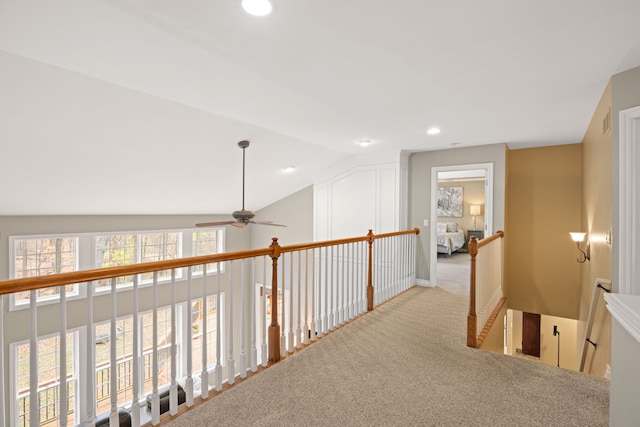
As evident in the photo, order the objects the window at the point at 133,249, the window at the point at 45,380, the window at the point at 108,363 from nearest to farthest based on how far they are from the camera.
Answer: the window at the point at 45,380, the window at the point at 108,363, the window at the point at 133,249


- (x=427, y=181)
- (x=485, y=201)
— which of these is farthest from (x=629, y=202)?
(x=427, y=181)

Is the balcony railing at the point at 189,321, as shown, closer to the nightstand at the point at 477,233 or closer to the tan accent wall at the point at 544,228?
the tan accent wall at the point at 544,228

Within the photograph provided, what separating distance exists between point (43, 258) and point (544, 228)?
8.27m

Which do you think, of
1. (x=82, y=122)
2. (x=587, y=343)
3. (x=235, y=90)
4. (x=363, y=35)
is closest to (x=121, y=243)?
(x=82, y=122)

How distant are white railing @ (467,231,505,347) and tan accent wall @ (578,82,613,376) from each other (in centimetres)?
99

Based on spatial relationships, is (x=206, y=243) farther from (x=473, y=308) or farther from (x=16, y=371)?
(x=473, y=308)

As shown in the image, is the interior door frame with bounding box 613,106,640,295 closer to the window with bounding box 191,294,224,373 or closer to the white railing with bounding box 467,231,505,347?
the white railing with bounding box 467,231,505,347

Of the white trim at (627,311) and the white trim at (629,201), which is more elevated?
the white trim at (629,201)

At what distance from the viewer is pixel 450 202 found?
413 inches

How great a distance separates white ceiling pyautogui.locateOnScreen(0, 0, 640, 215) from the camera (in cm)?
184

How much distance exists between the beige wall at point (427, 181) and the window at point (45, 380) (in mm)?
5990

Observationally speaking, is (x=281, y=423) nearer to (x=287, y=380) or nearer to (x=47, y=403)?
(x=287, y=380)

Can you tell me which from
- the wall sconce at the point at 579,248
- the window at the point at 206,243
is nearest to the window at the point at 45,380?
the window at the point at 206,243

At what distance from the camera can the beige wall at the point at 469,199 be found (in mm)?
9953
